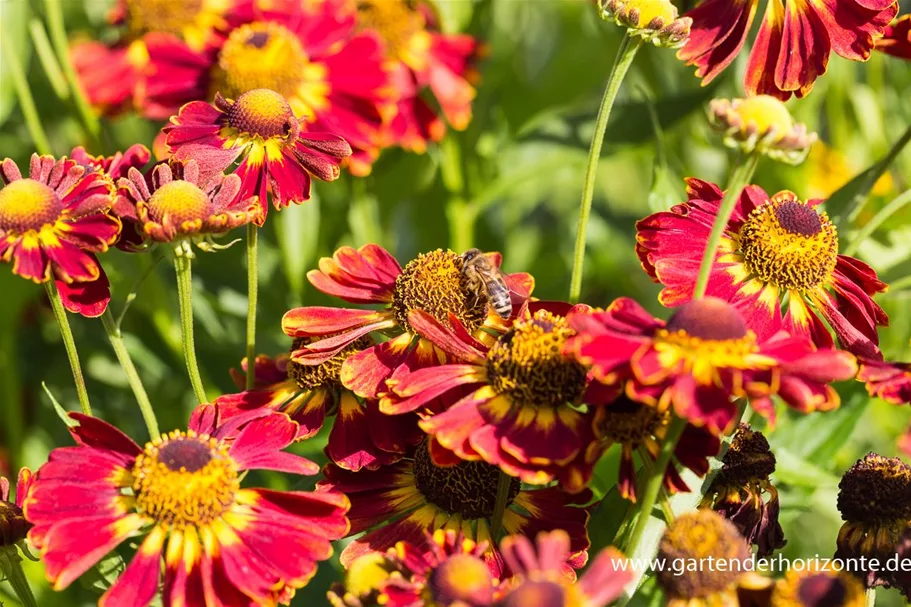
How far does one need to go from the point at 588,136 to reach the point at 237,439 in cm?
109

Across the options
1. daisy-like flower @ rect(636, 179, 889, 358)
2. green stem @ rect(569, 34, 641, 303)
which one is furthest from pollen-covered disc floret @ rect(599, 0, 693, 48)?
daisy-like flower @ rect(636, 179, 889, 358)

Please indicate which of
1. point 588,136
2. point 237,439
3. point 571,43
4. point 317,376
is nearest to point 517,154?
point 588,136

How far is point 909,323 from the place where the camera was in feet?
6.73

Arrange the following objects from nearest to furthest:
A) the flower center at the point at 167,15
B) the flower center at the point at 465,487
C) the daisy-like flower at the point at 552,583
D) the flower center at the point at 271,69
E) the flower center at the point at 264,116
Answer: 1. the daisy-like flower at the point at 552,583
2. the flower center at the point at 465,487
3. the flower center at the point at 264,116
4. the flower center at the point at 271,69
5. the flower center at the point at 167,15

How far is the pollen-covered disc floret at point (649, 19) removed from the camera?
1.10 metres

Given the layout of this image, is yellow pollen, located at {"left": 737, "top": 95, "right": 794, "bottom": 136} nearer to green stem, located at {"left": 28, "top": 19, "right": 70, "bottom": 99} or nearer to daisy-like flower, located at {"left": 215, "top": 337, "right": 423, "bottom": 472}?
daisy-like flower, located at {"left": 215, "top": 337, "right": 423, "bottom": 472}

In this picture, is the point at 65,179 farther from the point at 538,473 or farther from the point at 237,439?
the point at 538,473

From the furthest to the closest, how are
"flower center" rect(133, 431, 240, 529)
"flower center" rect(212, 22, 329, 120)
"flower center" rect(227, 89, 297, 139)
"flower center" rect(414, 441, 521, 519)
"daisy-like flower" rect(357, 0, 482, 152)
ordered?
"daisy-like flower" rect(357, 0, 482, 152), "flower center" rect(212, 22, 329, 120), "flower center" rect(227, 89, 297, 139), "flower center" rect(414, 441, 521, 519), "flower center" rect(133, 431, 240, 529)

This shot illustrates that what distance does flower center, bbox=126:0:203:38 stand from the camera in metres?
2.13

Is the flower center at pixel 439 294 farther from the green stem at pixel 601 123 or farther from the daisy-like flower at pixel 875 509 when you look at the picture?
the daisy-like flower at pixel 875 509

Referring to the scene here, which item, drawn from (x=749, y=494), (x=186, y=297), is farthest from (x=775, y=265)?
(x=186, y=297)

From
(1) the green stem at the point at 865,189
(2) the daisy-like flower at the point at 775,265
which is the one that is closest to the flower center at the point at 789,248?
(2) the daisy-like flower at the point at 775,265

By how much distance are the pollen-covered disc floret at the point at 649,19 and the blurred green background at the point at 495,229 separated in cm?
35

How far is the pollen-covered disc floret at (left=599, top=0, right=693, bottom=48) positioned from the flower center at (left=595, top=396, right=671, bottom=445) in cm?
41
